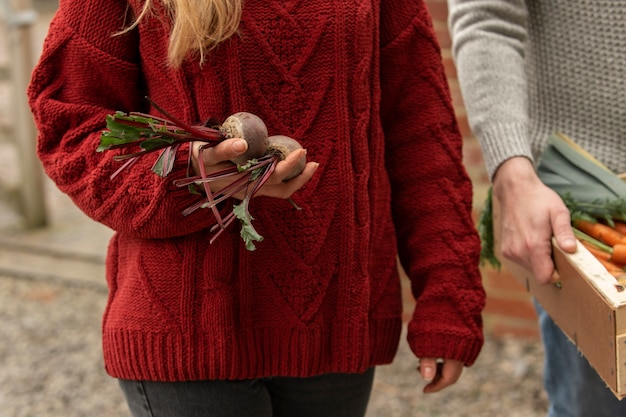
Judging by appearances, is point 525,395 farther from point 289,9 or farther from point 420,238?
point 289,9

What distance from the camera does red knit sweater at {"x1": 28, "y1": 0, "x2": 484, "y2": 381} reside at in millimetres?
1289

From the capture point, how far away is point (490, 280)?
128 inches

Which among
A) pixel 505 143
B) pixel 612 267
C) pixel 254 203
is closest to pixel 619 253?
pixel 612 267

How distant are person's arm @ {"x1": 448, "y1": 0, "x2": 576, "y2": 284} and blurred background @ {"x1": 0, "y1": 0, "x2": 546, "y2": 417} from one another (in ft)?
4.54

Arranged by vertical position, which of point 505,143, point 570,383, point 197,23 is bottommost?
point 570,383

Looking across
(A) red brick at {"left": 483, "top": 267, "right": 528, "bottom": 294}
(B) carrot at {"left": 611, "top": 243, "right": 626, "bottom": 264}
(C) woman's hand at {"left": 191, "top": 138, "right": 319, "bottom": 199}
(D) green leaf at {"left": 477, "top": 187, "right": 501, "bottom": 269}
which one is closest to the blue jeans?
(D) green leaf at {"left": 477, "top": 187, "right": 501, "bottom": 269}

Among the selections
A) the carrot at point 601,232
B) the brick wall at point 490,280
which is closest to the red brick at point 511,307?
the brick wall at point 490,280

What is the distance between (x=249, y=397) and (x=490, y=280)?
2.03m

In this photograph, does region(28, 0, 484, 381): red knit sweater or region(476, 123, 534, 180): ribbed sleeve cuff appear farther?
region(476, 123, 534, 180): ribbed sleeve cuff

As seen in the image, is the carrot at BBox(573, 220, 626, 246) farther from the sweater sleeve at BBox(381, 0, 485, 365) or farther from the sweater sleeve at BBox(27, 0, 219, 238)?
the sweater sleeve at BBox(27, 0, 219, 238)

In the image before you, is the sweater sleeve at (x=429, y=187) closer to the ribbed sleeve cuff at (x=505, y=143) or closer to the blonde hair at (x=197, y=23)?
the ribbed sleeve cuff at (x=505, y=143)

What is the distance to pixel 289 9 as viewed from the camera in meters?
1.32

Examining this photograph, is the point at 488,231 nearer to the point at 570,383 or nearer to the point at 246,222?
the point at 570,383

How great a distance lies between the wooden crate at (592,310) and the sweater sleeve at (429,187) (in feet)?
0.53
